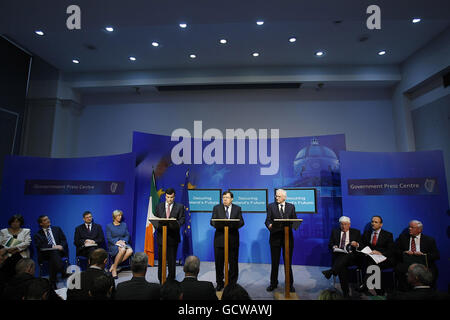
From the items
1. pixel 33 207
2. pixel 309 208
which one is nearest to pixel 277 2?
pixel 309 208

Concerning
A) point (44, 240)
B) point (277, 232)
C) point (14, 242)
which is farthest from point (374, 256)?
point (14, 242)

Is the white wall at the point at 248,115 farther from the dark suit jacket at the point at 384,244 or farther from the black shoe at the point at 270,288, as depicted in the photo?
the black shoe at the point at 270,288

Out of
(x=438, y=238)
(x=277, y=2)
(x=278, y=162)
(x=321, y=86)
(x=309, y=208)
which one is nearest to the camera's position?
(x=277, y=2)

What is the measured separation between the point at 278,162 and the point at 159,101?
3876 millimetres

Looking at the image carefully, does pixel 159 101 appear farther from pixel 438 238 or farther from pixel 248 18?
pixel 438 238

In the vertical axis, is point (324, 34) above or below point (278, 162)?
above

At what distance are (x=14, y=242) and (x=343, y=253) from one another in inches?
208

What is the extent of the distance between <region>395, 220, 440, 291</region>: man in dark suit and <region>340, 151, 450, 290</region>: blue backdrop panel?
0.68m

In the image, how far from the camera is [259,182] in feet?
21.6

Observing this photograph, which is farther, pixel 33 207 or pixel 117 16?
pixel 33 207

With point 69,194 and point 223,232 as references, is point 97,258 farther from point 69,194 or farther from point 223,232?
point 69,194

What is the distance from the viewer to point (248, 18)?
3729 mm
